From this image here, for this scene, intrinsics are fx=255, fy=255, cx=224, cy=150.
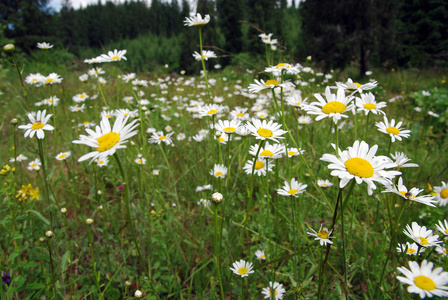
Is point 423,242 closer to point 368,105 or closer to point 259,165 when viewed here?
point 368,105

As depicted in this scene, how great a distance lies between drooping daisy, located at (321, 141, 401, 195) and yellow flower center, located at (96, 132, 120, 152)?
55cm

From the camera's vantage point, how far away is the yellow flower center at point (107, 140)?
2.23 feet

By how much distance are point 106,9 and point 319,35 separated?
5048 cm

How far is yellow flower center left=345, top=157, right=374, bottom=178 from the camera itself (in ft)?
2.22

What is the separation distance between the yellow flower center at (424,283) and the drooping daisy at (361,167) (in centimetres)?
23

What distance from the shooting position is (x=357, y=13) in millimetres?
9125

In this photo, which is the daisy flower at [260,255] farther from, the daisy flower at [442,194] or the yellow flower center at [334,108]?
the daisy flower at [442,194]

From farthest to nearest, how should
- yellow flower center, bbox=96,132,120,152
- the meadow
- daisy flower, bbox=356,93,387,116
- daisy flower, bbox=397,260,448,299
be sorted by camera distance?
daisy flower, bbox=356,93,387,116 → the meadow → yellow flower center, bbox=96,132,120,152 → daisy flower, bbox=397,260,448,299

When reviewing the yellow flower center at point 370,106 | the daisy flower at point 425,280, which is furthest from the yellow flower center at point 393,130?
the daisy flower at point 425,280

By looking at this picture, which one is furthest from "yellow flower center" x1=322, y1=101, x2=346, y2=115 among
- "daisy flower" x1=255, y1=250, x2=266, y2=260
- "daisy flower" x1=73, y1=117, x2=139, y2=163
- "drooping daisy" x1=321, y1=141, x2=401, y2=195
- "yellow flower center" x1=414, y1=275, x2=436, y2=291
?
"daisy flower" x1=255, y1=250, x2=266, y2=260

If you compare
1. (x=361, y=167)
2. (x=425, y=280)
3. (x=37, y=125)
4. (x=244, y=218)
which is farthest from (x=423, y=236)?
(x=37, y=125)

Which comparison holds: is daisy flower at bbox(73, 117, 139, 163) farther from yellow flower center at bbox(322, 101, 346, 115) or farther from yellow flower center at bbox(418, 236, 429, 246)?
yellow flower center at bbox(418, 236, 429, 246)

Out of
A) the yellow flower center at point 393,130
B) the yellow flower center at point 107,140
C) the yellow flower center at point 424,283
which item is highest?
the yellow flower center at point 107,140

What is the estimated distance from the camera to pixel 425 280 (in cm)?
61
